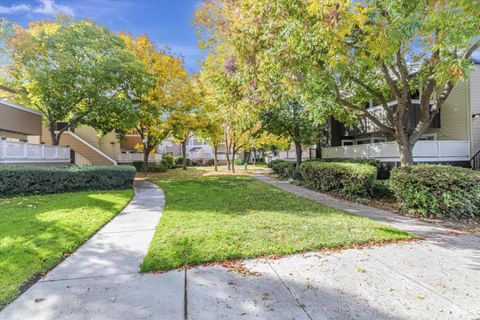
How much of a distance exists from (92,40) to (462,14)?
48.2 ft

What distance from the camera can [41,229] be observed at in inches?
202

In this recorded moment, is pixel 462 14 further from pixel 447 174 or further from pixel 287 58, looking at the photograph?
pixel 447 174

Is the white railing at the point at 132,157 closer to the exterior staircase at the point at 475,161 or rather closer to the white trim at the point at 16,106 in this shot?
the white trim at the point at 16,106

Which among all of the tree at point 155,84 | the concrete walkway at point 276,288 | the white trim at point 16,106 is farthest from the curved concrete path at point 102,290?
the white trim at point 16,106

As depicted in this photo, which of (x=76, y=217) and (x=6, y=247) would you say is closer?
(x=6, y=247)

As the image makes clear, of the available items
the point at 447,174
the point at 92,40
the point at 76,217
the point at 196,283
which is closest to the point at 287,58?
the point at 447,174

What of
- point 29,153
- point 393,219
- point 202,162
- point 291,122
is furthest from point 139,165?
point 393,219

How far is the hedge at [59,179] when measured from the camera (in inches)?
356

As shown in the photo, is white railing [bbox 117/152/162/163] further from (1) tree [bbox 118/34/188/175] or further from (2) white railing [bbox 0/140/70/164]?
(1) tree [bbox 118/34/188/175]

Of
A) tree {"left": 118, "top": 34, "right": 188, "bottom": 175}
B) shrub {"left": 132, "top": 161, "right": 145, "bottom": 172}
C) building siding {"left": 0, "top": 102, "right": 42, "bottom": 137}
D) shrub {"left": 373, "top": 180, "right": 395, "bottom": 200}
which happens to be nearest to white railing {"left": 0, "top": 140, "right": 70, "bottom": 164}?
building siding {"left": 0, "top": 102, "right": 42, "bottom": 137}

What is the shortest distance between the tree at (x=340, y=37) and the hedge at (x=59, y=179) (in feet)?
24.4

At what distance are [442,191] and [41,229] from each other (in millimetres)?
9394

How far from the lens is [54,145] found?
1498 cm

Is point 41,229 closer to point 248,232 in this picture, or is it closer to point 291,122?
point 248,232
